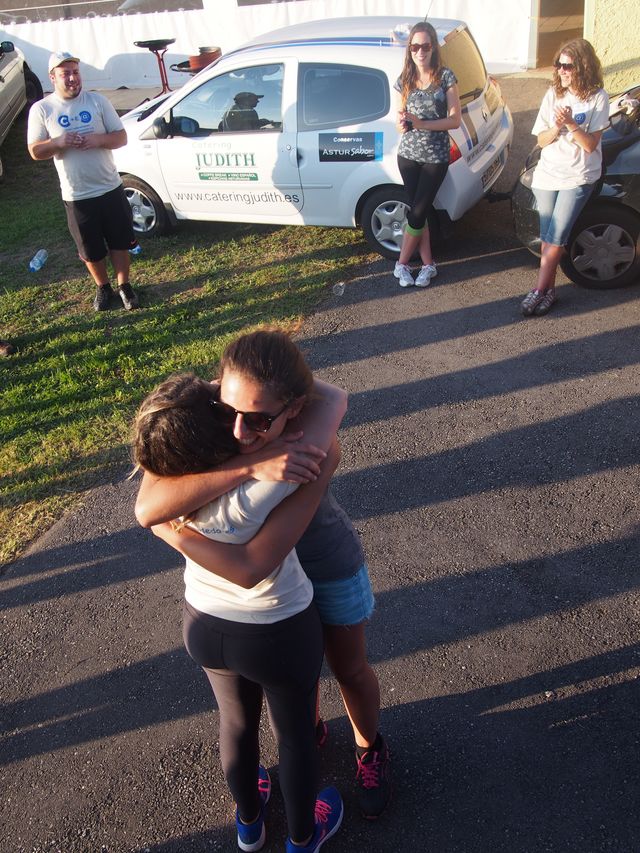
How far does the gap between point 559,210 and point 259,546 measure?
13.9 ft

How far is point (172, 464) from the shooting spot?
1896mm

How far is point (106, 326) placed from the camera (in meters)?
6.46

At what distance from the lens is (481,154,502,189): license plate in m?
6.52

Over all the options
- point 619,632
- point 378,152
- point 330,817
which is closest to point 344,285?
point 378,152

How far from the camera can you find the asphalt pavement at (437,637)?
276 cm

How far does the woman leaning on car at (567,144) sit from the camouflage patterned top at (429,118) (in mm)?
832

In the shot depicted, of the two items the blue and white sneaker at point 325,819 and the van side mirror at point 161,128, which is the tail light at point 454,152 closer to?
the van side mirror at point 161,128

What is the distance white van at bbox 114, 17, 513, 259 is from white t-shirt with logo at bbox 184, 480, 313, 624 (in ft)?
15.9

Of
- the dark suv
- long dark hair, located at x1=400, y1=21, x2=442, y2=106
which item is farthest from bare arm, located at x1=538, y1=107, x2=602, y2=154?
the dark suv

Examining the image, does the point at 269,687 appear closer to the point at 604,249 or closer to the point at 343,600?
the point at 343,600

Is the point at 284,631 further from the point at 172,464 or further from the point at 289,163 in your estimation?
the point at 289,163

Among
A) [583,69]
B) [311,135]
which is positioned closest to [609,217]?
[583,69]

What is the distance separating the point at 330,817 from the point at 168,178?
6267mm

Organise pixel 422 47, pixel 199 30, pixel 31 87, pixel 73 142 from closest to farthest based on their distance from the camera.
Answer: pixel 422 47
pixel 73 142
pixel 31 87
pixel 199 30
